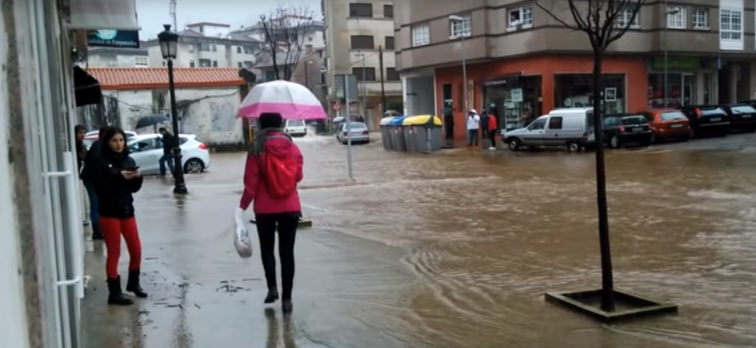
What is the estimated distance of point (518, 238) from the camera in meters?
10.4

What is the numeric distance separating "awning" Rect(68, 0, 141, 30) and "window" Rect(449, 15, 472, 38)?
103 ft

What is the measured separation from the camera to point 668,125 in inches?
1206

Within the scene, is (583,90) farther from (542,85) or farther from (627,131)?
(627,131)

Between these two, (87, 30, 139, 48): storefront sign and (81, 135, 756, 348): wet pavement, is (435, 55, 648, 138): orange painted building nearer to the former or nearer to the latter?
(81, 135, 756, 348): wet pavement

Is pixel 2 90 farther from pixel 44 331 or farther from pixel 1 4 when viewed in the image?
pixel 44 331

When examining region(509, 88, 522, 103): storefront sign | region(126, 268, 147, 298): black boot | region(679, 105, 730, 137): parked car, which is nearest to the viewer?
region(126, 268, 147, 298): black boot

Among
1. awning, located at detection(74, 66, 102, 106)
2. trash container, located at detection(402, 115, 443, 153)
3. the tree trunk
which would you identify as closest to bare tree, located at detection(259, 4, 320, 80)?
trash container, located at detection(402, 115, 443, 153)

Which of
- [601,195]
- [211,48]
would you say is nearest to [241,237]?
[601,195]

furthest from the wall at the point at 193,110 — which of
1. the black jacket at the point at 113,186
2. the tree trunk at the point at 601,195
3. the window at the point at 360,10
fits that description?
the tree trunk at the point at 601,195

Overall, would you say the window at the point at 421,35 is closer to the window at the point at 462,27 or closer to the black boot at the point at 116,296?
the window at the point at 462,27

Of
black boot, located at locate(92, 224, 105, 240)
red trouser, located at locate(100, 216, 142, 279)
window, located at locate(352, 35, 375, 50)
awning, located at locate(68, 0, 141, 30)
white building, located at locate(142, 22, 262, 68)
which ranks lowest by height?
black boot, located at locate(92, 224, 105, 240)

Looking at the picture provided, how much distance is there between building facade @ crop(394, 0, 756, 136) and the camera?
36156mm

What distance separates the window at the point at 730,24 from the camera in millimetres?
41678

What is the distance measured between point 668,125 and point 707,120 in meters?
3.74
